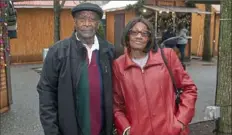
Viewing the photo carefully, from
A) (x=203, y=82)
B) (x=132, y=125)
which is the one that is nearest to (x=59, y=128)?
(x=132, y=125)

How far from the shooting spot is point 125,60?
8.83ft

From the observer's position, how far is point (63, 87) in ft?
8.28

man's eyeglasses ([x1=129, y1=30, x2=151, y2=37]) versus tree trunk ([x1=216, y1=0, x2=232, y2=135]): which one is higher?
man's eyeglasses ([x1=129, y1=30, x2=151, y2=37])

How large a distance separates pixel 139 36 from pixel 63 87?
69 cm

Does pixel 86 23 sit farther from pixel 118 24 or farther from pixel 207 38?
pixel 118 24

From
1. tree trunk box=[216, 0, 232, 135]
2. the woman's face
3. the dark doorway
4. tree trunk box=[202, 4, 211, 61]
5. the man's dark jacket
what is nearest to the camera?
the man's dark jacket

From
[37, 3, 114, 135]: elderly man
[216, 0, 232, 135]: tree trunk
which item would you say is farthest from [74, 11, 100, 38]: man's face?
[216, 0, 232, 135]: tree trunk

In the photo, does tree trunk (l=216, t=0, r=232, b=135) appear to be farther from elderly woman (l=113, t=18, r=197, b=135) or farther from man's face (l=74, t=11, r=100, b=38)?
man's face (l=74, t=11, r=100, b=38)

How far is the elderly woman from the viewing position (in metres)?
2.59

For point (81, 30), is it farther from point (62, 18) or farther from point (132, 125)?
point (62, 18)

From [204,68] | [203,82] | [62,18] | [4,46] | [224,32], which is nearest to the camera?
[224,32]

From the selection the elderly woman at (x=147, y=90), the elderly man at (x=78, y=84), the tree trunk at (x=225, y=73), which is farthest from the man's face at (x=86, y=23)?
the tree trunk at (x=225, y=73)

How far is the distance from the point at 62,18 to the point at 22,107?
9.63m

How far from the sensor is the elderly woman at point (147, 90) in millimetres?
2594
